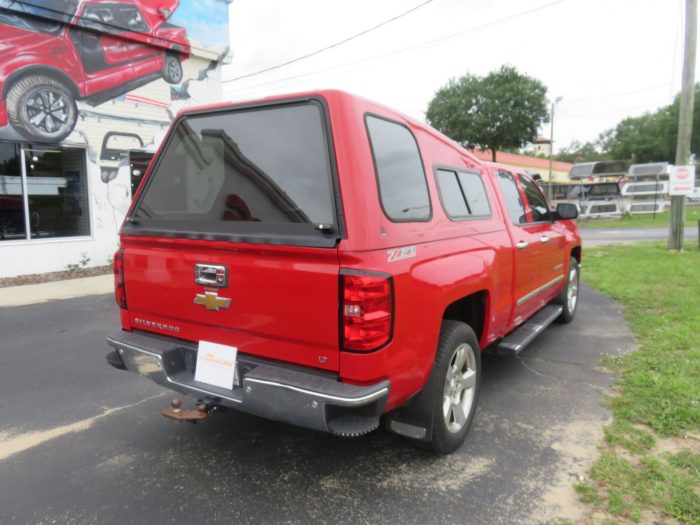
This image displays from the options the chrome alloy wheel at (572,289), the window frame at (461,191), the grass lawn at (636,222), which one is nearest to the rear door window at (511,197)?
the window frame at (461,191)

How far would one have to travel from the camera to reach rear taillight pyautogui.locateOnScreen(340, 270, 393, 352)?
2361 millimetres

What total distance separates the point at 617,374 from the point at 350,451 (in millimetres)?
2691

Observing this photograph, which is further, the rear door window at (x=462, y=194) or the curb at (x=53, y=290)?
the curb at (x=53, y=290)

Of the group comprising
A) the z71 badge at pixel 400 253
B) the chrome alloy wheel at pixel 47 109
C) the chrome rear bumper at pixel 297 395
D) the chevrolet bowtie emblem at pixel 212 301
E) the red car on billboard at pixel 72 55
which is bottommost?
the chrome rear bumper at pixel 297 395

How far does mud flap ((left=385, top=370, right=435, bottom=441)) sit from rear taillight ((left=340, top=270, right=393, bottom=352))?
603mm

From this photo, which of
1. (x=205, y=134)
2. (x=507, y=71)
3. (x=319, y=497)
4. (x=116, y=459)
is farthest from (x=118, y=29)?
(x=507, y=71)

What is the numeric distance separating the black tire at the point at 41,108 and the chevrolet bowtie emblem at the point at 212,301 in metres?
8.80

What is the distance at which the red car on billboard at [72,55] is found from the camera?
9.27 metres

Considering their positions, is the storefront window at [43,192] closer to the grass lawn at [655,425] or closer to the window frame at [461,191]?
the window frame at [461,191]

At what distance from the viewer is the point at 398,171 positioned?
287cm

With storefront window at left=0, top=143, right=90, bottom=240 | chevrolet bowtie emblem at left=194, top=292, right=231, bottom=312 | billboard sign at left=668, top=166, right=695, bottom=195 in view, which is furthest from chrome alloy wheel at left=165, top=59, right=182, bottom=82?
billboard sign at left=668, top=166, right=695, bottom=195

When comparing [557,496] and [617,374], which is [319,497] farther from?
[617,374]

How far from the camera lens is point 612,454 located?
3145 millimetres

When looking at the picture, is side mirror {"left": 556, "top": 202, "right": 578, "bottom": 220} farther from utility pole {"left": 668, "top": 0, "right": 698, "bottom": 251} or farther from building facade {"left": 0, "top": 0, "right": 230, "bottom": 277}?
building facade {"left": 0, "top": 0, "right": 230, "bottom": 277}
